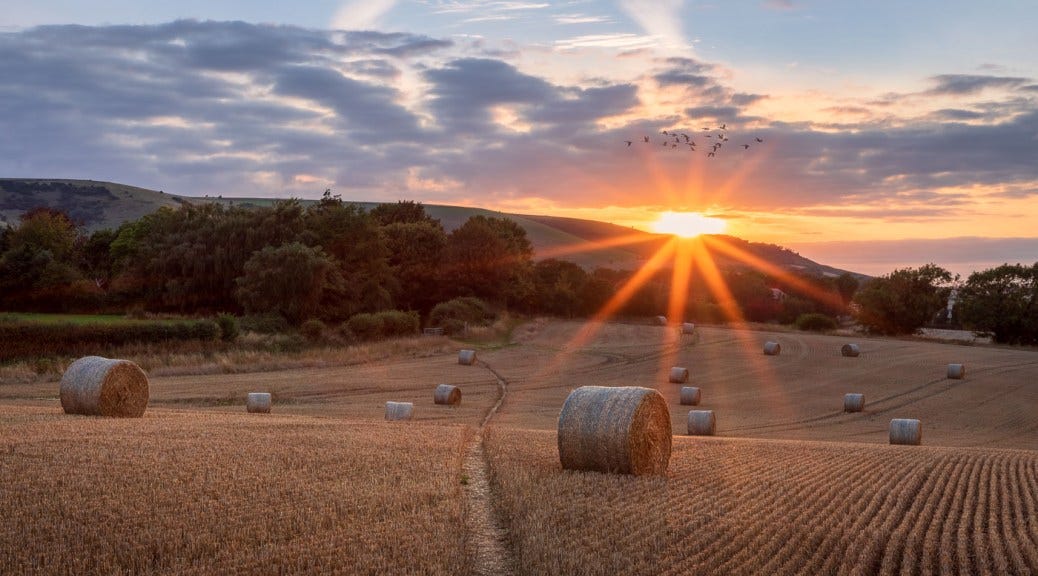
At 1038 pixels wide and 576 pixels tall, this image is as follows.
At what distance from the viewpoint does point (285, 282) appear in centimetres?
5688

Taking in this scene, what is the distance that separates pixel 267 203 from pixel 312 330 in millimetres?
82919

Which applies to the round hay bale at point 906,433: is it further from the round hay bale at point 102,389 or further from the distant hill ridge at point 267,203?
the distant hill ridge at point 267,203

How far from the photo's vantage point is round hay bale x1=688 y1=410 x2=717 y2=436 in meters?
23.6

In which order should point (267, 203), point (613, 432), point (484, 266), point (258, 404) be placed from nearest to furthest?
point (613, 432), point (258, 404), point (484, 266), point (267, 203)

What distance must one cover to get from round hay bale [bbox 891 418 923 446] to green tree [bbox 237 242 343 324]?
3989 centimetres

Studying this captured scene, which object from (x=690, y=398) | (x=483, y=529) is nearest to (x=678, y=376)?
(x=690, y=398)

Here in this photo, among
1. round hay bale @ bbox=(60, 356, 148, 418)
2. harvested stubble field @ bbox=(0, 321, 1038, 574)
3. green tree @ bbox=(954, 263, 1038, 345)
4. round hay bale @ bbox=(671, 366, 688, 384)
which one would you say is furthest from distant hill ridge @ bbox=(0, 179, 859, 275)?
harvested stubble field @ bbox=(0, 321, 1038, 574)

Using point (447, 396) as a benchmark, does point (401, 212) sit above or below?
above

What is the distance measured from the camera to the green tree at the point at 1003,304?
65250 mm

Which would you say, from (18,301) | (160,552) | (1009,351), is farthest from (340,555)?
(18,301)

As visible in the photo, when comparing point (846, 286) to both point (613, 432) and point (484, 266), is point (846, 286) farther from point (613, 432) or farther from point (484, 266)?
point (613, 432)

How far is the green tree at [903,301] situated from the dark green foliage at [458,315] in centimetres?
2871

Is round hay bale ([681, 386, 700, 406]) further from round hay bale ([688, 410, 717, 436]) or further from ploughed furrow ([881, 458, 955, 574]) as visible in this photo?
ploughed furrow ([881, 458, 955, 574])

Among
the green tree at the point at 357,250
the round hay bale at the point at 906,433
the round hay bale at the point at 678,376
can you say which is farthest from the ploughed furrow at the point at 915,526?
the green tree at the point at 357,250
